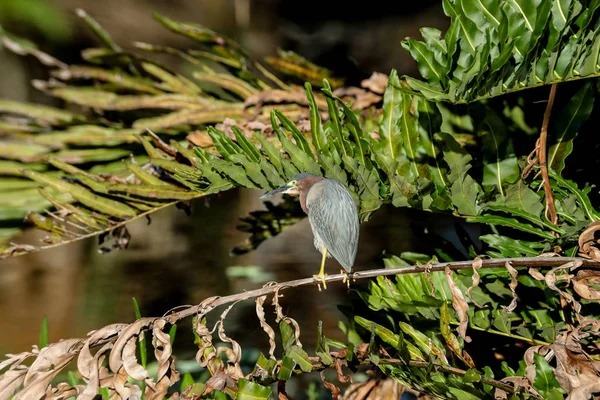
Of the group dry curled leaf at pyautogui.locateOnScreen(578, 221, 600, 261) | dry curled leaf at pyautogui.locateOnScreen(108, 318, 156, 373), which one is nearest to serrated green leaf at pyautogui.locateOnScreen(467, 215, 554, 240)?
dry curled leaf at pyautogui.locateOnScreen(578, 221, 600, 261)

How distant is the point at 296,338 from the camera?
2.41ft

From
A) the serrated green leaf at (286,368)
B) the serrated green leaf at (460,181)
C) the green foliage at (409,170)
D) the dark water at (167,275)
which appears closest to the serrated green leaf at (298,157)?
the green foliage at (409,170)

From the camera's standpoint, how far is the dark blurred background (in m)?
1.59

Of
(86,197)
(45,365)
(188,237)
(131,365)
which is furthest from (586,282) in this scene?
(188,237)

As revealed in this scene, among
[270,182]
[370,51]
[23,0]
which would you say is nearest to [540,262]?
[270,182]

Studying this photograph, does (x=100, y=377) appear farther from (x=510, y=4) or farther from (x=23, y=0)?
(x=23, y=0)

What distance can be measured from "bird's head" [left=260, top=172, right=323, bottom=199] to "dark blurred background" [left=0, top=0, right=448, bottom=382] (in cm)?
69

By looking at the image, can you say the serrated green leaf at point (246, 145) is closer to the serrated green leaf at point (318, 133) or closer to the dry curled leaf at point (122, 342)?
the serrated green leaf at point (318, 133)

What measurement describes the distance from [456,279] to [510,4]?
0.42 m

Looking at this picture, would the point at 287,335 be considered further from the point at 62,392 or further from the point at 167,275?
the point at 167,275

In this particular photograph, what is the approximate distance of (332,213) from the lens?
842 mm

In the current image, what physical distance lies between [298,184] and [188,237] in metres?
0.97

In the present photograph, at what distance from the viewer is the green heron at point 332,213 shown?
843mm

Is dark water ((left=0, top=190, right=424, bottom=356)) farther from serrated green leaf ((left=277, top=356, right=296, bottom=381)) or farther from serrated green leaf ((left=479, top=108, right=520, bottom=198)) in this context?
serrated green leaf ((left=277, top=356, right=296, bottom=381))
